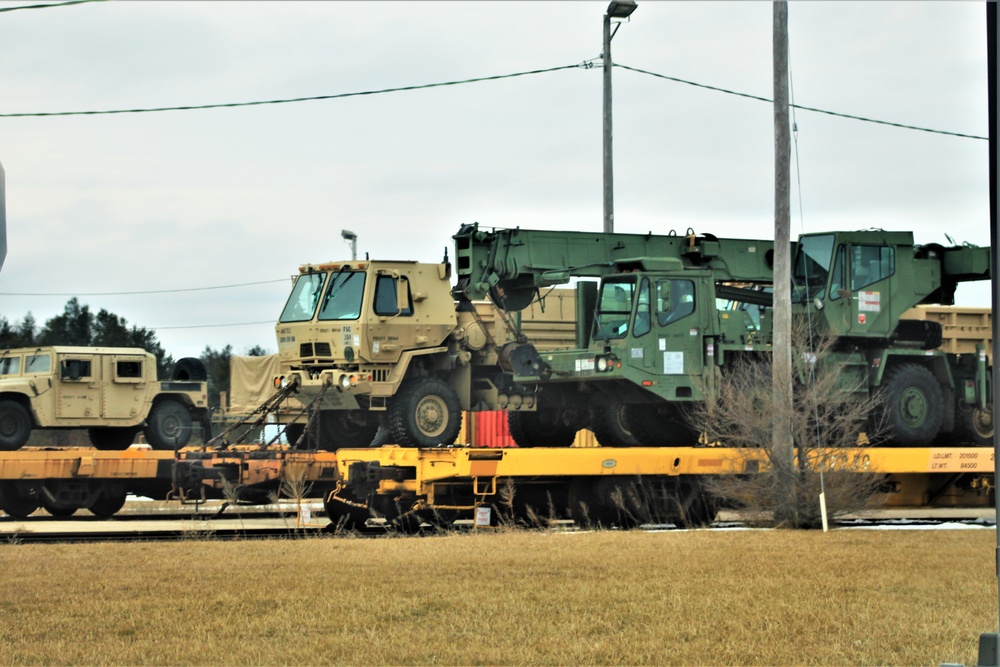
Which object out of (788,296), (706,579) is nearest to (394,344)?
(788,296)

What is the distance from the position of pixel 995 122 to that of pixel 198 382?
22469mm

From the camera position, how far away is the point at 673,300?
1850 centimetres

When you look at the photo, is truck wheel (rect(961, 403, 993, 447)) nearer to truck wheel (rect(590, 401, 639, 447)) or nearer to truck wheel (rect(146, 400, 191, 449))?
truck wheel (rect(590, 401, 639, 447))

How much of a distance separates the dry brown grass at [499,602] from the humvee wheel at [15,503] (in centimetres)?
661

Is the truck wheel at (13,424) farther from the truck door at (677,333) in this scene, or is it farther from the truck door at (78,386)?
the truck door at (677,333)

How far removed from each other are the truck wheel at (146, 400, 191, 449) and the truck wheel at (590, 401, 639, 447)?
9569mm

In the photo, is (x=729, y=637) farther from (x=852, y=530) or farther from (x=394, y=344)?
(x=394, y=344)

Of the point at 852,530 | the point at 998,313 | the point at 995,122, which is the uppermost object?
the point at 995,122

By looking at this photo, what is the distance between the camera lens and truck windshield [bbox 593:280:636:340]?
18.6 metres

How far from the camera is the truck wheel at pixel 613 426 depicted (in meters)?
19.3

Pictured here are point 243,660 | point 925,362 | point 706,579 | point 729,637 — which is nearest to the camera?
point 243,660

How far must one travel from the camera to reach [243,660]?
818cm

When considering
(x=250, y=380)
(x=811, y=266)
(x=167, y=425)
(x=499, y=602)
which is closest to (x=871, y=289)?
(x=811, y=266)

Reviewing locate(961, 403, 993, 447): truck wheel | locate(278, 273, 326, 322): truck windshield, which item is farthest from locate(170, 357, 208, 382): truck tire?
locate(961, 403, 993, 447): truck wheel
